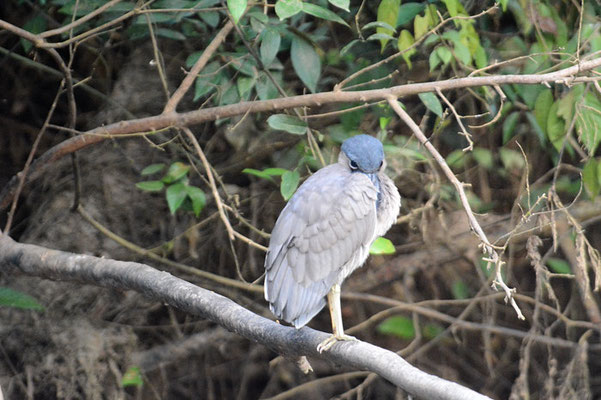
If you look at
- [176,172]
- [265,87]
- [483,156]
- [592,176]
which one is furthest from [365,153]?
[483,156]

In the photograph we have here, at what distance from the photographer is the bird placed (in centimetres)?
263

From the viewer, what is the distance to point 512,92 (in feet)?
11.4

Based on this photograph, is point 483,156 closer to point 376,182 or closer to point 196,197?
point 376,182

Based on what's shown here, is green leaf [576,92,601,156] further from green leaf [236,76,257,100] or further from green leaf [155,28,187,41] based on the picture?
green leaf [155,28,187,41]

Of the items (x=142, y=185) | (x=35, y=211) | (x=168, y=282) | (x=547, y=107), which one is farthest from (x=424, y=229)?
(x=35, y=211)

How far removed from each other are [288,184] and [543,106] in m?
1.08

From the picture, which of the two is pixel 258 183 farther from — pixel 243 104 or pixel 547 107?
pixel 547 107

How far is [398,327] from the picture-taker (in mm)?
4230

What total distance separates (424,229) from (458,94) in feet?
2.14

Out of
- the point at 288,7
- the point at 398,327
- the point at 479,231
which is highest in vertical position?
the point at 288,7

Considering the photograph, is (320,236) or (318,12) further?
(318,12)

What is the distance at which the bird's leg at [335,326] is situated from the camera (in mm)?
2285

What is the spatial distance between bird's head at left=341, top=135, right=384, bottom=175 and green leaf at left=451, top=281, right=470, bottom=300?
155 cm

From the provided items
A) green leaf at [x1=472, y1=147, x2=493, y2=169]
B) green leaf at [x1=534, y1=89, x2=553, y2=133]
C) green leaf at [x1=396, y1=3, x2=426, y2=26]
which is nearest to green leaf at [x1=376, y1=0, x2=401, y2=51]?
green leaf at [x1=396, y1=3, x2=426, y2=26]
